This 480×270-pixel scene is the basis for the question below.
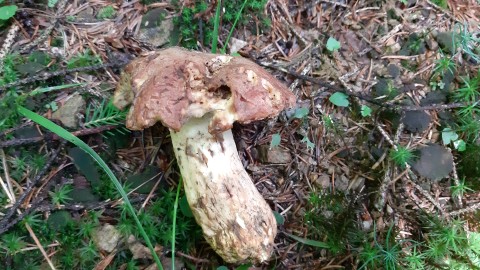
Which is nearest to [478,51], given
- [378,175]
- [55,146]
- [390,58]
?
[390,58]

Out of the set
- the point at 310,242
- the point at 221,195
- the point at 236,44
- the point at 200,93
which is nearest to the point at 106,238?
the point at 221,195

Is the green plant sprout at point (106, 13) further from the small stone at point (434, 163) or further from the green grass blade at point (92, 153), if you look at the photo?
the small stone at point (434, 163)

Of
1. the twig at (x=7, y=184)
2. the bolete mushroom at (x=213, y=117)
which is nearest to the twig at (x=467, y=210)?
the bolete mushroom at (x=213, y=117)

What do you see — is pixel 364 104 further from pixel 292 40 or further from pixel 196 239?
pixel 196 239

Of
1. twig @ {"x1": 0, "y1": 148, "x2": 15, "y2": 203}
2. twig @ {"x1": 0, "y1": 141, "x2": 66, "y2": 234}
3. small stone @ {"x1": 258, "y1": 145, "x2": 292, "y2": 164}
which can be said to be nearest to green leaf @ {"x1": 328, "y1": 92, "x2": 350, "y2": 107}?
small stone @ {"x1": 258, "y1": 145, "x2": 292, "y2": 164}

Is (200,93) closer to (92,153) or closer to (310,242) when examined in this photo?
(92,153)

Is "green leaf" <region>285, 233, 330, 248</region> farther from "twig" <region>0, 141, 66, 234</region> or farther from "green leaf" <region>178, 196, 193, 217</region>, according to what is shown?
"twig" <region>0, 141, 66, 234</region>
